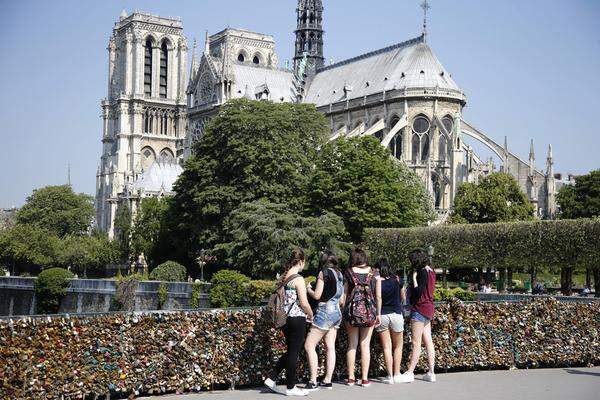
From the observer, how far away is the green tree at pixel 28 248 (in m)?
82.2

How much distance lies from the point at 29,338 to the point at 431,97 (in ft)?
220

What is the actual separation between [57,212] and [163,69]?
914 inches

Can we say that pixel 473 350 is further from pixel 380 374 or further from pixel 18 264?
pixel 18 264

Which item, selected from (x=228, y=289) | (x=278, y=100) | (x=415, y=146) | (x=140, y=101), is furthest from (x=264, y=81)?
(x=228, y=289)

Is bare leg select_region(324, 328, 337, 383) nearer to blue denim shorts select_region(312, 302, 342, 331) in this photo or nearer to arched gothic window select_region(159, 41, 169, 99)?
blue denim shorts select_region(312, 302, 342, 331)

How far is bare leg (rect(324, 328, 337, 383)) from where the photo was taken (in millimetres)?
13086

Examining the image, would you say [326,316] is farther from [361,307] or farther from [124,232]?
[124,232]

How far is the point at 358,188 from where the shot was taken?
169 ft

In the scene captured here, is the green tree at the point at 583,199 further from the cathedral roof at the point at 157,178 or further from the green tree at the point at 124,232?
the cathedral roof at the point at 157,178

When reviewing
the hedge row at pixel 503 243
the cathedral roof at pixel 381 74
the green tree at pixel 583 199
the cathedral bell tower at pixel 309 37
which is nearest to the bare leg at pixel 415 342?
the hedge row at pixel 503 243

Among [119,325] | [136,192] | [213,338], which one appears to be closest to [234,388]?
[213,338]

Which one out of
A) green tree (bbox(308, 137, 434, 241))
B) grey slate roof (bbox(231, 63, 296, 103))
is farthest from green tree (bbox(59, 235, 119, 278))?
green tree (bbox(308, 137, 434, 241))

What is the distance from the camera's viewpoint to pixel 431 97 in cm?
7650

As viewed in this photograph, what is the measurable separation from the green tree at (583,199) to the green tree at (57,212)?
53049 mm
